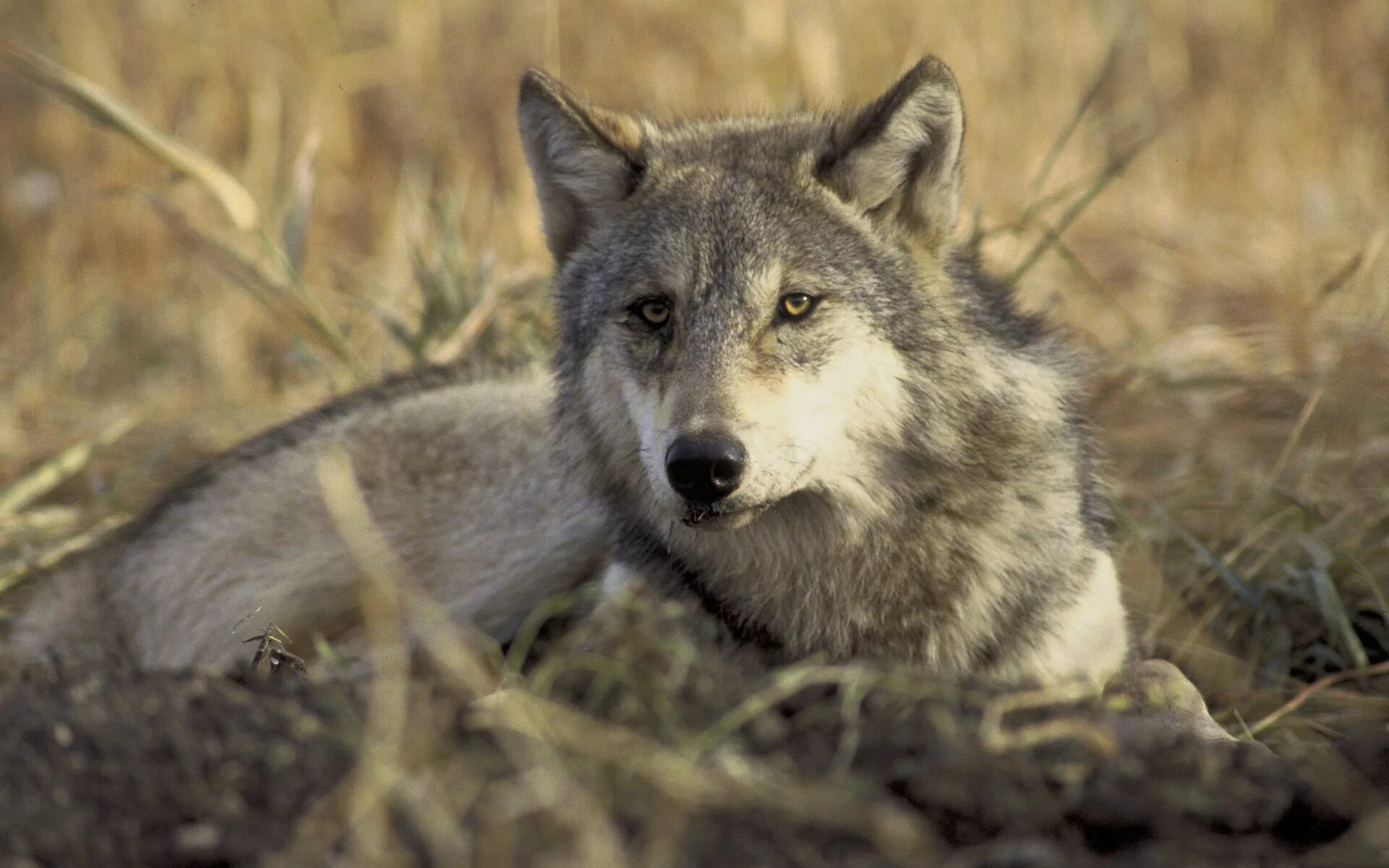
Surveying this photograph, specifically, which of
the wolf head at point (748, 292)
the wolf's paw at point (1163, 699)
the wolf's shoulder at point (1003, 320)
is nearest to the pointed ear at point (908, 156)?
the wolf head at point (748, 292)

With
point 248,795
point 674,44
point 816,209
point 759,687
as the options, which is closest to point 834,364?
point 816,209

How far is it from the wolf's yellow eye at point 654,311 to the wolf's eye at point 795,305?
31 cm

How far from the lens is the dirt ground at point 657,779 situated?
2.15 metres

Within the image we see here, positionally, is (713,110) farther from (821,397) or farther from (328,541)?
(821,397)

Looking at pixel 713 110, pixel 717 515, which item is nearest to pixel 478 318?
pixel 713 110

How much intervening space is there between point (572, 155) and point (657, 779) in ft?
7.61

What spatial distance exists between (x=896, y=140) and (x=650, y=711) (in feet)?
6.06

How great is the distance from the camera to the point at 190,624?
466cm

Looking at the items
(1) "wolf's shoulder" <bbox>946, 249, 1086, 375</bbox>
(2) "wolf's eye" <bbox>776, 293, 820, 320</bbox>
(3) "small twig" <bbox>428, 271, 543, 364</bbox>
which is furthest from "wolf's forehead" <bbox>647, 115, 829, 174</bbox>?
(3) "small twig" <bbox>428, 271, 543, 364</bbox>

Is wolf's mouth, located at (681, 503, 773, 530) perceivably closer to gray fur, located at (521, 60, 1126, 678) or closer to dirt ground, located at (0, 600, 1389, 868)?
gray fur, located at (521, 60, 1126, 678)

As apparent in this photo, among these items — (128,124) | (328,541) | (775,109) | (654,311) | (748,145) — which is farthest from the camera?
(775,109)

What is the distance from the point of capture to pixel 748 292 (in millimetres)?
3508

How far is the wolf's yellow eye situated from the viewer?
3623 mm

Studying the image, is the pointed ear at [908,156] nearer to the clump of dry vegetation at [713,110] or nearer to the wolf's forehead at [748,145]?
the wolf's forehead at [748,145]
